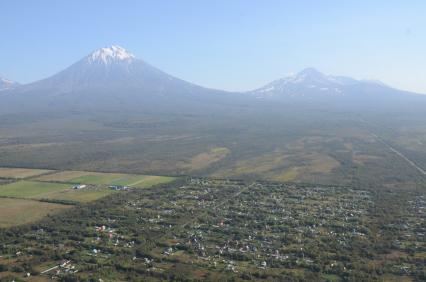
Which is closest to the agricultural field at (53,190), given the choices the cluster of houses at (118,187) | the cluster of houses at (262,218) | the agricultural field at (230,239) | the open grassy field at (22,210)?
the open grassy field at (22,210)

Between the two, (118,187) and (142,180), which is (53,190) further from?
(142,180)

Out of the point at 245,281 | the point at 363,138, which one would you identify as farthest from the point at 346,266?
the point at 363,138

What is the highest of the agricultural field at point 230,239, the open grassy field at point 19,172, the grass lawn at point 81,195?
the open grassy field at point 19,172

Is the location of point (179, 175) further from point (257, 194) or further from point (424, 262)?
point (424, 262)

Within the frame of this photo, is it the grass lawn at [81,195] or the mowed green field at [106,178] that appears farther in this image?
the mowed green field at [106,178]

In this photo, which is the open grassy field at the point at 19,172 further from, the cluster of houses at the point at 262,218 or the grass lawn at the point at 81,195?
the cluster of houses at the point at 262,218

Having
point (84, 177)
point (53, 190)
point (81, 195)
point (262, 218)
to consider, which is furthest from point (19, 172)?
point (262, 218)
